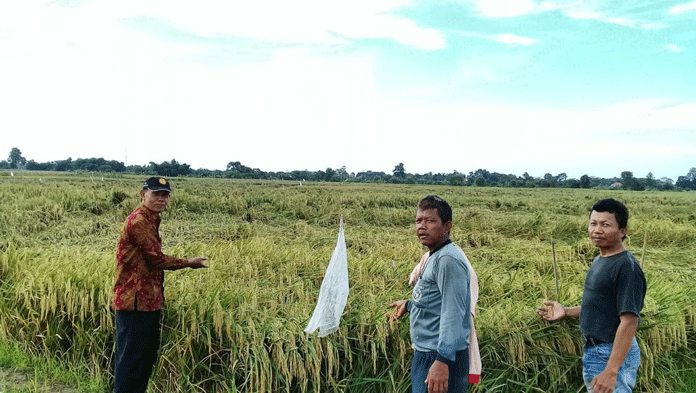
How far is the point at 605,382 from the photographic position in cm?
205

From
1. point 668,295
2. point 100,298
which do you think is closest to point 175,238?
point 100,298

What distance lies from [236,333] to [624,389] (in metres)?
2.14

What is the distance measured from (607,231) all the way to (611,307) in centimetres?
34

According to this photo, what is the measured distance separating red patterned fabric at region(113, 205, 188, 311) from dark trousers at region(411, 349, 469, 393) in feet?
4.98

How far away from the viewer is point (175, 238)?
23.9ft

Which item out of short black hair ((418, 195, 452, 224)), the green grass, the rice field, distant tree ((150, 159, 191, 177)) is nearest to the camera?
short black hair ((418, 195, 452, 224))

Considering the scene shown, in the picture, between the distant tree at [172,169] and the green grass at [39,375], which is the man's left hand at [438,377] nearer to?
the green grass at [39,375]

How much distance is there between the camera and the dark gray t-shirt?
2000 millimetres

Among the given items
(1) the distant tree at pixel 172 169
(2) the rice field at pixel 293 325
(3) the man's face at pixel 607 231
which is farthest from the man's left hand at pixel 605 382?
(1) the distant tree at pixel 172 169

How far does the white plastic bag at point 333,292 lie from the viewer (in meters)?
2.61

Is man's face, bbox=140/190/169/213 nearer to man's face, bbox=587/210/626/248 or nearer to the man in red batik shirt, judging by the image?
the man in red batik shirt

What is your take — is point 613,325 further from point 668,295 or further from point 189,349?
point 189,349

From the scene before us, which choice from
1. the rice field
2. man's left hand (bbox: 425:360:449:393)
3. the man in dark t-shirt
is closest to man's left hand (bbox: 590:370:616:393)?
the man in dark t-shirt

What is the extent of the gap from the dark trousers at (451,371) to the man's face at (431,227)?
1.54 feet
